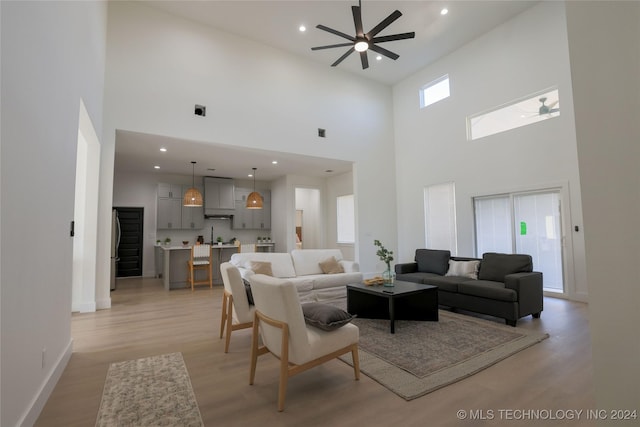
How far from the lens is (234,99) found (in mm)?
6180

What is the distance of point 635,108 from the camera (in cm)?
101

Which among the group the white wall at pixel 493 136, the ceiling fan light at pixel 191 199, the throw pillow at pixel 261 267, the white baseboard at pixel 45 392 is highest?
the white wall at pixel 493 136

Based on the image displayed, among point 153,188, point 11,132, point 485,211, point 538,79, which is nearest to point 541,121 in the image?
point 538,79

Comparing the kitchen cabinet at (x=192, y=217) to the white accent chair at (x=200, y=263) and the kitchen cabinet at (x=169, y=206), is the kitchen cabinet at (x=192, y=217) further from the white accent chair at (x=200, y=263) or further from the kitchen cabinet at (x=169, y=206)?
the white accent chair at (x=200, y=263)

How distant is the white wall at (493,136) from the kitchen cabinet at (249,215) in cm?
424

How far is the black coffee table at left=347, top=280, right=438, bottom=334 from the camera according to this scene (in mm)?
3938

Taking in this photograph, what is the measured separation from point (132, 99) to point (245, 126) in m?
1.96

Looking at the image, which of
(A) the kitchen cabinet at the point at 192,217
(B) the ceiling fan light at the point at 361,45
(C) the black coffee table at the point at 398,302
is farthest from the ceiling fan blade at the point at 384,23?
(A) the kitchen cabinet at the point at 192,217

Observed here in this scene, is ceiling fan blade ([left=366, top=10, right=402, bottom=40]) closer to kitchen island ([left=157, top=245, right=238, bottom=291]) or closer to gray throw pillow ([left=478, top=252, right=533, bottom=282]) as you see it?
gray throw pillow ([left=478, top=252, right=533, bottom=282])

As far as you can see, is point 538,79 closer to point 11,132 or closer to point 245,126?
point 245,126

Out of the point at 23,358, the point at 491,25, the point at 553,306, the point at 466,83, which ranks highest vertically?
the point at 491,25

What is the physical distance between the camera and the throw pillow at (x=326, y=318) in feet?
7.52

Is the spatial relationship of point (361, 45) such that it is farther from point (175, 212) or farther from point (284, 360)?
point (175, 212)

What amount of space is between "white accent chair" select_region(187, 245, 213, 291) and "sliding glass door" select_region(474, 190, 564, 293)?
5831 mm
